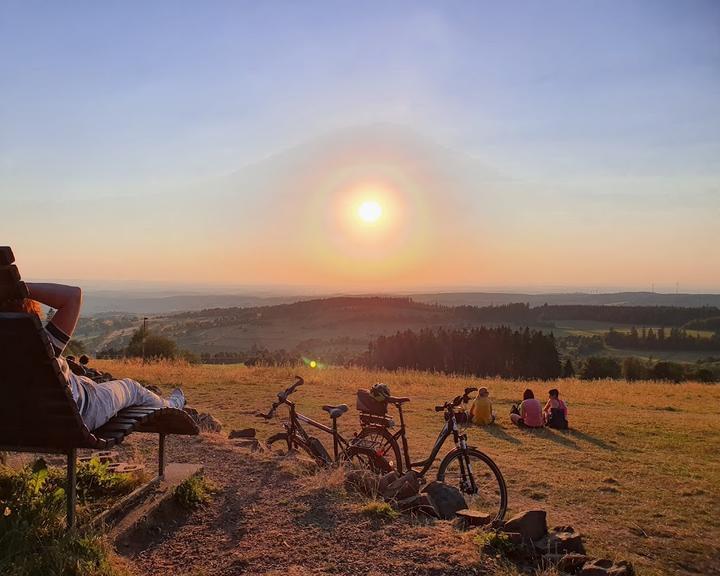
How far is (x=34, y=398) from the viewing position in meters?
3.40

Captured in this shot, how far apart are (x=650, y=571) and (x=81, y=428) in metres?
5.16

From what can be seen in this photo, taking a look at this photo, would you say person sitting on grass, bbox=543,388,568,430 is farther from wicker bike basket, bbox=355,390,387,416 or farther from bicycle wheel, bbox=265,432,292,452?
wicker bike basket, bbox=355,390,387,416

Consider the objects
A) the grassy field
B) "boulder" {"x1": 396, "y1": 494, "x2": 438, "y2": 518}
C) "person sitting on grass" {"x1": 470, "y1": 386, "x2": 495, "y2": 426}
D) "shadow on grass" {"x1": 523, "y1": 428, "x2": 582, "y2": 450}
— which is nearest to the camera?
"boulder" {"x1": 396, "y1": 494, "x2": 438, "y2": 518}

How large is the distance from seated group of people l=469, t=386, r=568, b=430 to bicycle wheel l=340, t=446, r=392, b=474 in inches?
261

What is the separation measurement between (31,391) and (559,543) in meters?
4.13

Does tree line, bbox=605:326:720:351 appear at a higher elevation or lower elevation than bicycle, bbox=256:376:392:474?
lower

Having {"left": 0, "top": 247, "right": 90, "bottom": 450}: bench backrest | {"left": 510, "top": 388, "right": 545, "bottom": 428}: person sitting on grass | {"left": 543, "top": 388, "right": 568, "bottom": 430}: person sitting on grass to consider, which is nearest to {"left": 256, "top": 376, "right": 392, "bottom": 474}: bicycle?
{"left": 0, "top": 247, "right": 90, "bottom": 450}: bench backrest

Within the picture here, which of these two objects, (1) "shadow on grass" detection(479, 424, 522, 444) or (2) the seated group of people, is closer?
(1) "shadow on grass" detection(479, 424, 522, 444)

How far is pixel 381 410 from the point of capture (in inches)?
278

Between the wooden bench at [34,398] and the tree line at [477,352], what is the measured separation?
5849 centimetres

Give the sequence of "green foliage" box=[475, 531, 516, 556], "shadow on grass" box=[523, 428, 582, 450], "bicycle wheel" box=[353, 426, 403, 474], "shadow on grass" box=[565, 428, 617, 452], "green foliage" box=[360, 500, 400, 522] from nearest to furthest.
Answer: "green foliage" box=[475, 531, 516, 556], "green foliage" box=[360, 500, 400, 522], "bicycle wheel" box=[353, 426, 403, 474], "shadow on grass" box=[565, 428, 617, 452], "shadow on grass" box=[523, 428, 582, 450]

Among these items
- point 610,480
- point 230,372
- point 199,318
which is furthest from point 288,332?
point 610,480

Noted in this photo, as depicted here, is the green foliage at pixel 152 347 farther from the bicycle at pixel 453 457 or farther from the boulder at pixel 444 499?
the boulder at pixel 444 499

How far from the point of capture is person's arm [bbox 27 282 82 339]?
11.5 ft
